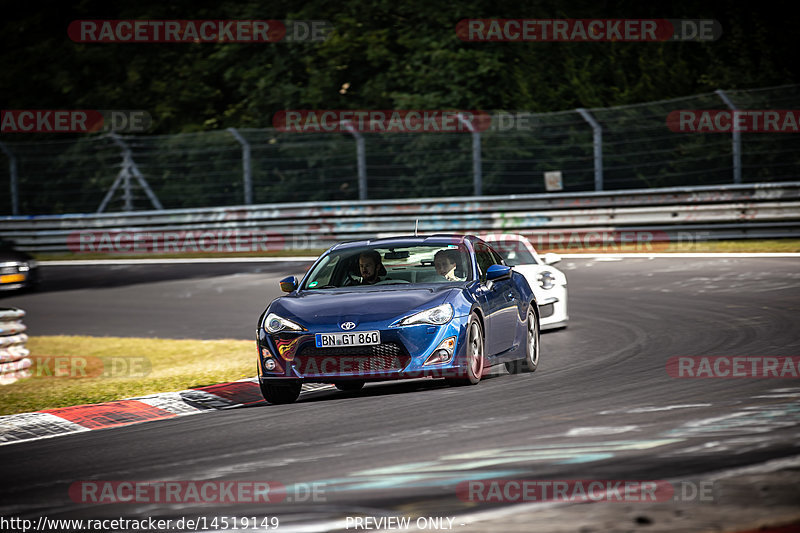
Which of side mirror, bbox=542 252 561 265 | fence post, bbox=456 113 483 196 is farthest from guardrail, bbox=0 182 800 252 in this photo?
side mirror, bbox=542 252 561 265

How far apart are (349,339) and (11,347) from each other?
18.1 ft

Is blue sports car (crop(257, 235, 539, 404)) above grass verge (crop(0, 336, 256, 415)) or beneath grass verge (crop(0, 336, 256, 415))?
above

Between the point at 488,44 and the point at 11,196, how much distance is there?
500 inches

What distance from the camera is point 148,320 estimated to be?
1747cm

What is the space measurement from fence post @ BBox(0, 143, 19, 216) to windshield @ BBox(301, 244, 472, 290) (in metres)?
20.7

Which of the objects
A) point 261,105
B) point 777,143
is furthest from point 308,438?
point 261,105

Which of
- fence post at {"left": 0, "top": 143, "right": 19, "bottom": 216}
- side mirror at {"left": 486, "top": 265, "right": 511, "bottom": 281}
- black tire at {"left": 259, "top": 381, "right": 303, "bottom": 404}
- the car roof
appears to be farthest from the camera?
fence post at {"left": 0, "top": 143, "right": 19, "bottom": 216}

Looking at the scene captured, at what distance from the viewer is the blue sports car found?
906 centimetres

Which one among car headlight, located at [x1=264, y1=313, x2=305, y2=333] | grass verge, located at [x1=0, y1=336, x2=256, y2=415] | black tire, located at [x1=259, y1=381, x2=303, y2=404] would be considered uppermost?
car headlight, located at [x1=264, y1=313, x2=305, y2=333]

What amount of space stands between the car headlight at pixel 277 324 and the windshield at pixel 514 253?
203 inches

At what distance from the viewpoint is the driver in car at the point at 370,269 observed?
10320 millimetres

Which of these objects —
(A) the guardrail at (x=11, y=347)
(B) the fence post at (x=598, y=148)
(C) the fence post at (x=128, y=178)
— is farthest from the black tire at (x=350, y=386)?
(C) the fence post at (x=128, y=178)

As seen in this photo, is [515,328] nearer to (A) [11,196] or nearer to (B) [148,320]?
(B) [148,320]

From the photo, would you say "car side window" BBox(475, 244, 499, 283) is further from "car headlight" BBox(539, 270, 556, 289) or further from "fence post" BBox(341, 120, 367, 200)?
"fence post" BBox(341, 120, 367, 200)
